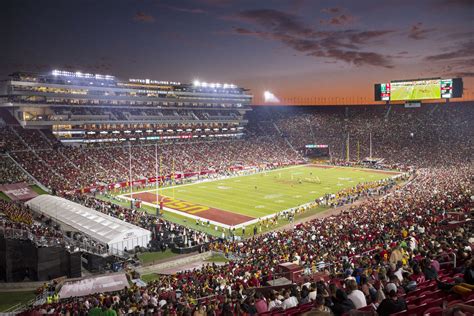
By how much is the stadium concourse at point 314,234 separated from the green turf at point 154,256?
1011mm

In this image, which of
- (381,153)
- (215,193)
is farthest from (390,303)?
(381,153)

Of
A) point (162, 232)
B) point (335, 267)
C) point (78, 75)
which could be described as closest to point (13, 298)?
point (162, 232)

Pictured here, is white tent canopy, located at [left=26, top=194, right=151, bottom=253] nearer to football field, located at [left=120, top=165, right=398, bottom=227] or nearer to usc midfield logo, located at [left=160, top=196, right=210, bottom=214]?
football field, located at [left=120, top=165, right=398, bottom=227]

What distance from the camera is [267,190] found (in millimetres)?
47219

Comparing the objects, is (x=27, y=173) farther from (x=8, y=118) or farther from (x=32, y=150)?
(x=8, y=118)

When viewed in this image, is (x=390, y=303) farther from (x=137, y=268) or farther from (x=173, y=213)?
(x=173, y=213)

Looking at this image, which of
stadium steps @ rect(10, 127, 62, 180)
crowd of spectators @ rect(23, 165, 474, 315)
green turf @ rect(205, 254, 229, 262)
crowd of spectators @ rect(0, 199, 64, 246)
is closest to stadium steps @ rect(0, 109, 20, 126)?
stadium steps @ rect(10, 127, 62, 180)

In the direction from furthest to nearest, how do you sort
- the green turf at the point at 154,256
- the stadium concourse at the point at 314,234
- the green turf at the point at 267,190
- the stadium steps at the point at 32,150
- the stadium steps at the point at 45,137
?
the stadium steps at the point at 45,137, the stadium steps at the point at 32,150, the green turf at the point at 267,190, the green turf at the point at 154,256, the stadium concourse at the point at 314,234

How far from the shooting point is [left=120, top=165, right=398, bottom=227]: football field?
36.5 metres

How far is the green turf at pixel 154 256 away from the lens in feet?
77.6

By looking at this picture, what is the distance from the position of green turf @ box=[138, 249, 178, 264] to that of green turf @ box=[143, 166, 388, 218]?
11878 millimetres

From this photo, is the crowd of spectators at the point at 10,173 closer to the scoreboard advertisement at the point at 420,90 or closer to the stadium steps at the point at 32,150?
the stadium steps at the point at 32,150

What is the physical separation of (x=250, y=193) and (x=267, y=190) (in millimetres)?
2744

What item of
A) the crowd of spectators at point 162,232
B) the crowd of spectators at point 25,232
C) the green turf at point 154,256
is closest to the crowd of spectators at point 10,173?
the crowd of spectators at point 162,232
